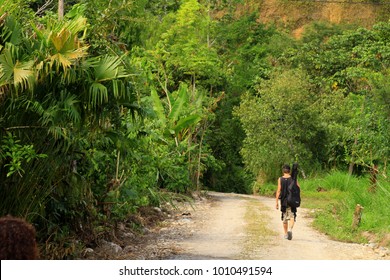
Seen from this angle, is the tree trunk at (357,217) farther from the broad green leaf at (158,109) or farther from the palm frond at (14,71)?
the palm frond at (14,71)

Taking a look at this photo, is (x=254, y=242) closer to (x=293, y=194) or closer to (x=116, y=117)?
(x=293, y=194)

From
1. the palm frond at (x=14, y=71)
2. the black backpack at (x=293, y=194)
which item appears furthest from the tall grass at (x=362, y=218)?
the palm frond at (x=14, y=71)

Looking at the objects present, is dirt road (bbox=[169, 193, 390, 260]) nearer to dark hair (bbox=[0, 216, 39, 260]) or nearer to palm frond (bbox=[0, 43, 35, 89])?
palm frond (bbox=[0, 43, 35, 89])

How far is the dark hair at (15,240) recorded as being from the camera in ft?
18.2

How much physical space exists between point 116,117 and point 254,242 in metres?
3.69

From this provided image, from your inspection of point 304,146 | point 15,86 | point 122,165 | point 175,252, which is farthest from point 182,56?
point 15,86

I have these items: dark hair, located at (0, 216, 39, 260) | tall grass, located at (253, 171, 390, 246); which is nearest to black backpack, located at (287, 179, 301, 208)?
tall grass, located at (253, 171, 390, 246)

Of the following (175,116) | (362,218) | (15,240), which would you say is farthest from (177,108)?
(15,240)

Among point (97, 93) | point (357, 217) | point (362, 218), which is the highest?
point (97, 93)

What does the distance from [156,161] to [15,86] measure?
8155 mm

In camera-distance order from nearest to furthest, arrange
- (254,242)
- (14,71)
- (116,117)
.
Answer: (14,71), (116,117), (254,242)

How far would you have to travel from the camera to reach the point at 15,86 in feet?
33.1

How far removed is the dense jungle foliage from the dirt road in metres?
1.32

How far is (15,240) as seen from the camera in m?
5.58
